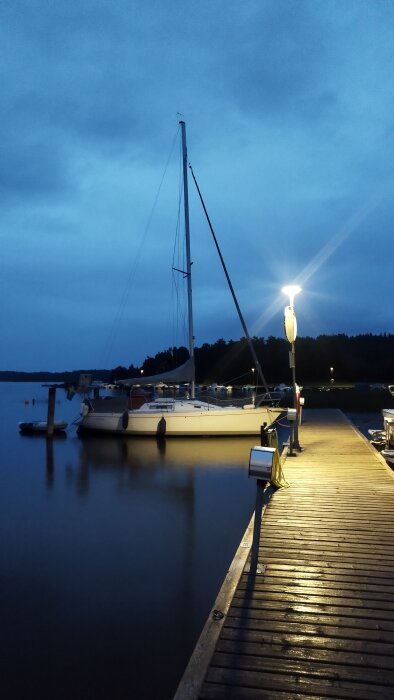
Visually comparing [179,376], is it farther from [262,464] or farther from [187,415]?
[262,464]

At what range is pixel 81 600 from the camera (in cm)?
694

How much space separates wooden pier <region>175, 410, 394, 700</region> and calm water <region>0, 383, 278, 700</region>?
5.11 feet

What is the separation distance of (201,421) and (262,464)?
18.2 m

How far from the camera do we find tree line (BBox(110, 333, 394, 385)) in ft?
436

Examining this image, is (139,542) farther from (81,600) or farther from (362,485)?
(362,485)

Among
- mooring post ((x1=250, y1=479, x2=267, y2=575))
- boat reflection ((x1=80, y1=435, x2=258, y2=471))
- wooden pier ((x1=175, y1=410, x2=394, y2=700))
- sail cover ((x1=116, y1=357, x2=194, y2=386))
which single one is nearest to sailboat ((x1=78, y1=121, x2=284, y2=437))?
→ sail cover ((x1=116, y1=357, x2=194, y2=386))

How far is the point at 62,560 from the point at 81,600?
6.44 ft

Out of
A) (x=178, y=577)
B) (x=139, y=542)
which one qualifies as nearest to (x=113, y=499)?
(x=139, y=542)

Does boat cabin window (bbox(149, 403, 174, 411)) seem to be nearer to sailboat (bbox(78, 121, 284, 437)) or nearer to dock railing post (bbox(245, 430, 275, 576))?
sailboat (bbox(78, 121, 284, 437))

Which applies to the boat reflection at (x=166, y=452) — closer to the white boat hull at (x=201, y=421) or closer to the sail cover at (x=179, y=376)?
the white boat hull at (x=201, y=421)

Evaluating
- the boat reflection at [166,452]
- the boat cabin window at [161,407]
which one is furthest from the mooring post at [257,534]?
the boat cabin window at [161,407]

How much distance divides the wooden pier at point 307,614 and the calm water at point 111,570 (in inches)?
61.3

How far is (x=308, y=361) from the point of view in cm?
13888

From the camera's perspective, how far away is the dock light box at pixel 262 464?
497 centimetres
